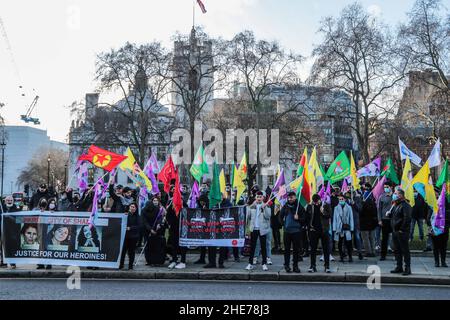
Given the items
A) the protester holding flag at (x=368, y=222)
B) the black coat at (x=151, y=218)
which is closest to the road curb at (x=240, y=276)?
the black coat at (x=151, y=218)

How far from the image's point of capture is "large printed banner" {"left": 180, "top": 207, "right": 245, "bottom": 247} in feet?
44.1

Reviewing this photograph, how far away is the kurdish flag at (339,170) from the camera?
54.4 ft

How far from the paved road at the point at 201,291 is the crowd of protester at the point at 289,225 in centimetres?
141

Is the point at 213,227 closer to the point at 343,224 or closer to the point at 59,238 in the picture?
the point at 343,224

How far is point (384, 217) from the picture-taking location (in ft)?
50.0

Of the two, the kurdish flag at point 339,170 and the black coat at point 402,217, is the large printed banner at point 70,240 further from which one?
the kurdish flag at point 339,170

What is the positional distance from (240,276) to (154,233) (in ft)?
8.92

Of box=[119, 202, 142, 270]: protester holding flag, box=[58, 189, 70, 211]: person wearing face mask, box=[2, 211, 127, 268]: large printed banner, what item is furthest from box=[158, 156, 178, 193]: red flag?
box=[58, 189, 70, 211]: person wearing face mask

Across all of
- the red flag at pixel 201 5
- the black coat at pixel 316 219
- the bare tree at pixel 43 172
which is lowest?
the black coat at pixel 316 219

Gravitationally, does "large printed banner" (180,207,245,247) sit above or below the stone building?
below

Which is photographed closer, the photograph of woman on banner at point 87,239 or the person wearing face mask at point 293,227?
the person wearing face mask at point 293,227

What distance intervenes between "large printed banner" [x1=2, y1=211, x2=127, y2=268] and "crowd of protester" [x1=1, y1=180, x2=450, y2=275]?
1.04 feet

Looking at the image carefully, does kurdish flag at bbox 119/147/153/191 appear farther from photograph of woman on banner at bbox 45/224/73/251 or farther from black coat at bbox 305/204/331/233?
black coat at bbox 305/204/331/233
